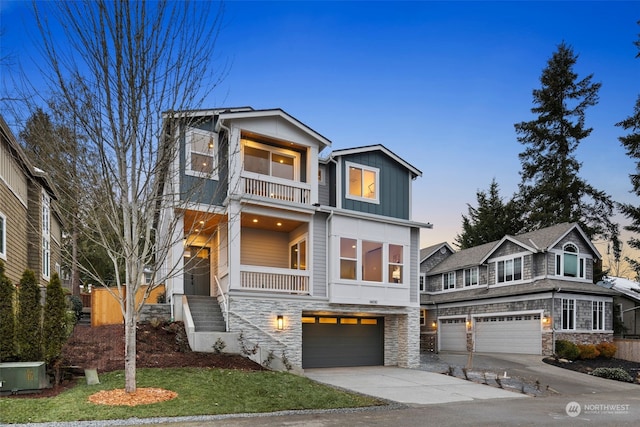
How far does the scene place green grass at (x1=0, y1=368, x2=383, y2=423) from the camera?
7363 mm

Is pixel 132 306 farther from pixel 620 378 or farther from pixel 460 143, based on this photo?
pixel 460 143

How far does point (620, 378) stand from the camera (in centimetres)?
1753

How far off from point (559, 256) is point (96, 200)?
75.3 feet

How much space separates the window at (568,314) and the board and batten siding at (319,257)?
523 inches

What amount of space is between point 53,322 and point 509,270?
22.9 metres

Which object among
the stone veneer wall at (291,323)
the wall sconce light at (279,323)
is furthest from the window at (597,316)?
the wall sconce light at (279,323)

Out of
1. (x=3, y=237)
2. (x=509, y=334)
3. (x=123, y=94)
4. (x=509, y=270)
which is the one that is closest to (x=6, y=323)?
(x=3, y=237)

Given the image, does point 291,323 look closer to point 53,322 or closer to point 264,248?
point 264,248

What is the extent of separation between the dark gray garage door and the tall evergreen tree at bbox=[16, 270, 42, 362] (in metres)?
9.37

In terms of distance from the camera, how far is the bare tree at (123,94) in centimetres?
863

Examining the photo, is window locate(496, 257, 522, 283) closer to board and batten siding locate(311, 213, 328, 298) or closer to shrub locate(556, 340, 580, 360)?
shrub locate(556, 340, 580, 360)

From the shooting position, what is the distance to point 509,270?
2594 cm

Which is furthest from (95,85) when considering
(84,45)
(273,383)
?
(273,383)

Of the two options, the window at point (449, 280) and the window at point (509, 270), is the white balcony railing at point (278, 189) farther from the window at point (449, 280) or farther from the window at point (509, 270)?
the window at point (449, 280)
